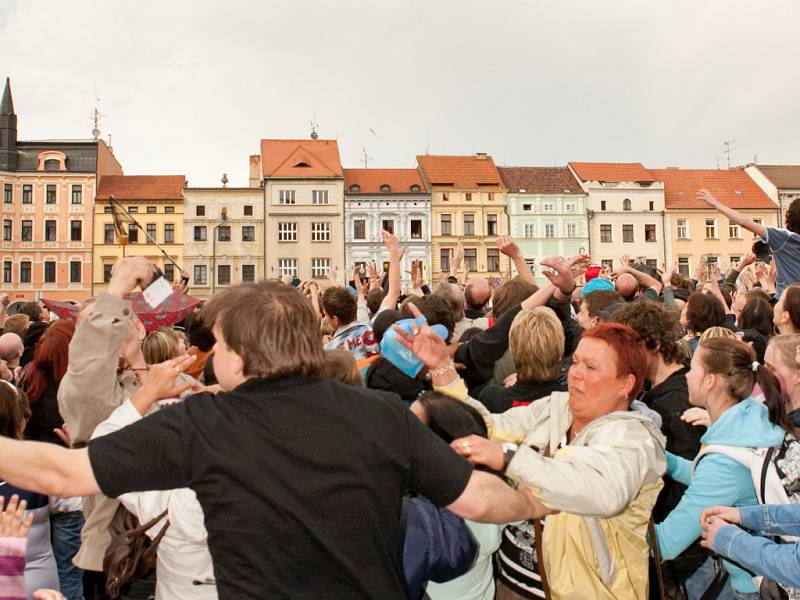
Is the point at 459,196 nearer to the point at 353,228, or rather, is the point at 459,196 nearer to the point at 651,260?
the point at 353,228

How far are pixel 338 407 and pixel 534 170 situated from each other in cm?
5304

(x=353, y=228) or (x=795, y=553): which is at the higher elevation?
(x=353, y=228)

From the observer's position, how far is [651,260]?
52.1m

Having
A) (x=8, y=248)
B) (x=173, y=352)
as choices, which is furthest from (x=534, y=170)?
(x=173, y=352)

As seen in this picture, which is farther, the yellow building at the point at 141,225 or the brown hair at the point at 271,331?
the yellow building at the point at 141,225

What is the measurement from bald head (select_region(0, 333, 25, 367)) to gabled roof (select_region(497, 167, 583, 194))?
4733 cm

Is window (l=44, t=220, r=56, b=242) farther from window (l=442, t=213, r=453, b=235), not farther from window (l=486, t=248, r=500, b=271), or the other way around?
window (l=486, t=248, r=500, b=271)

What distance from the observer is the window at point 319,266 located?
48.6 meters

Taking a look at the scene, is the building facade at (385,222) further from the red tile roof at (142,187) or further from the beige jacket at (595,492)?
the beige jacket at (595,492)

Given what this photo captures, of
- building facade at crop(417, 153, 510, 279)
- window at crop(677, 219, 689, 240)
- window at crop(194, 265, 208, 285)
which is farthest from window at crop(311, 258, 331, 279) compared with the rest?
window at crop(677, 219, 689, 240)

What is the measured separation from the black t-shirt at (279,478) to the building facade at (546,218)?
49.5 m

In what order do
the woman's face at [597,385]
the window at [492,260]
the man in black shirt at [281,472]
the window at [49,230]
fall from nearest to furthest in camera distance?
1. the man in black shirt at [281,472]
2. the woman's face at [597,385]
3. the window at [49,230]
4. the window at [492,260]

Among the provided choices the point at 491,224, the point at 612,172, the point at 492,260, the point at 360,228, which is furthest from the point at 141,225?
the point at 612,172

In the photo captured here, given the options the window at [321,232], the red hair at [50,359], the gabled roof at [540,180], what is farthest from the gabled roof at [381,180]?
the red hair at [50,359]
